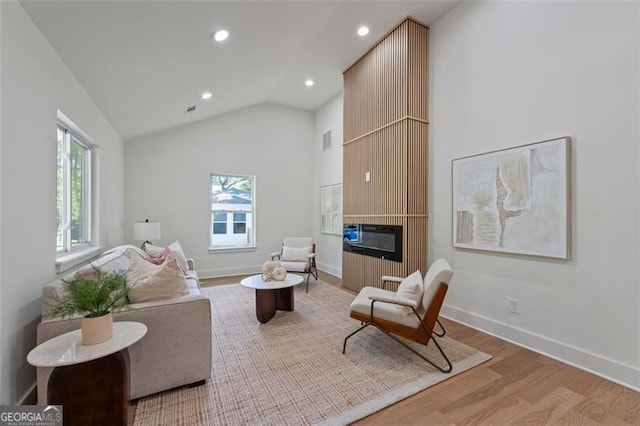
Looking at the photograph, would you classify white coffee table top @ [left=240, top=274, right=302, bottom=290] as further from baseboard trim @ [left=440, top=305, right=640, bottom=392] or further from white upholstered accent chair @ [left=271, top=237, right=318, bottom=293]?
baseboard trim @ [left=440, top=305, right=640, bottom=392]

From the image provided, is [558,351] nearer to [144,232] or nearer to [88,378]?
[88,378]

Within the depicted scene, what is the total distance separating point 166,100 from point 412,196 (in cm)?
360

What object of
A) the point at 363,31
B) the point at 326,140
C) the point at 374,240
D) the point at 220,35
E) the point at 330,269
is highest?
the point at 363,31

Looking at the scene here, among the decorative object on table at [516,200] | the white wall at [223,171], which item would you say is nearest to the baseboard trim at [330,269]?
the white wall at [223,171]

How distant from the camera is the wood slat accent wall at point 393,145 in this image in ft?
12.2

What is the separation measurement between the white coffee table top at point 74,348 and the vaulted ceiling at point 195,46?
2074 millimetres

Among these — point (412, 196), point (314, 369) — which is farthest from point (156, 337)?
point (412, 196)

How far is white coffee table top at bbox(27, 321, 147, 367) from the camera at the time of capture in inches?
52.5

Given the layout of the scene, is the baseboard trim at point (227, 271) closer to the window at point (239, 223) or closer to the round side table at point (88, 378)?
the window at point (239, 223)

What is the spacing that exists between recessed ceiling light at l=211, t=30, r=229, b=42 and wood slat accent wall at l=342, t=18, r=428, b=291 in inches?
88.7

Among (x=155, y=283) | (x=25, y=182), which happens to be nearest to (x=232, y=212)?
(x=155, y=283)

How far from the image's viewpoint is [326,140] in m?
6.33

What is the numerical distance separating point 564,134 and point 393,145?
1835mm

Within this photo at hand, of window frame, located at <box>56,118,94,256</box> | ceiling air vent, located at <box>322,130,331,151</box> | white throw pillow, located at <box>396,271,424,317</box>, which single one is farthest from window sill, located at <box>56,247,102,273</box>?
ceiling air vent, located at <box>322,130,331,151</box>
